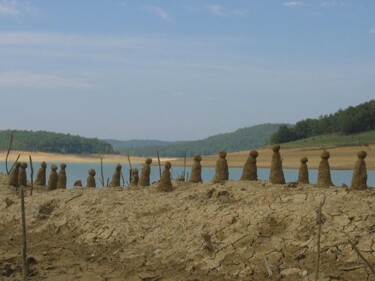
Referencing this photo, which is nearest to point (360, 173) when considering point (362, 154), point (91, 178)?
point (362, 154)

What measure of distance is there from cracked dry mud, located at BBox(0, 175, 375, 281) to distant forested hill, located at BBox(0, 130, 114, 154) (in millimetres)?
130876

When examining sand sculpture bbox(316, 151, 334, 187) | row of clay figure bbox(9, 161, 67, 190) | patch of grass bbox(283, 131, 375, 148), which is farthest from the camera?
patch of grass bbox(283, 131, 375, 148)

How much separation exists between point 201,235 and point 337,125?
93.2 m

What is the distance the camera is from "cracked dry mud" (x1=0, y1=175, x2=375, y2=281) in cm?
1086

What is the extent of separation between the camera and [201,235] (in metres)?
12.3

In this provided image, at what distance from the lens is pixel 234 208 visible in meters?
13.1

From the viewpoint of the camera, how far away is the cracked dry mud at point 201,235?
428 inches

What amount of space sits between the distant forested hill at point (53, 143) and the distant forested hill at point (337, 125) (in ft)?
197

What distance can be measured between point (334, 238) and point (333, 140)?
8362cm

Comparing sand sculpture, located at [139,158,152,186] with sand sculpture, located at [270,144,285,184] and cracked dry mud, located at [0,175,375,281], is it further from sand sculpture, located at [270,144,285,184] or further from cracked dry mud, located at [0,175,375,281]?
sand sculpture, located at [270,144,285,184]

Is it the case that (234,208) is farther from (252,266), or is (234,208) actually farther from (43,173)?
(43,173)

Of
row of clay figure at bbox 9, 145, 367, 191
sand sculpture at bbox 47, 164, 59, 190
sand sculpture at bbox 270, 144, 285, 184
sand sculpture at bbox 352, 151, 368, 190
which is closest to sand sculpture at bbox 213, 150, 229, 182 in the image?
row of clay figure at bbox 9, 145, 367, 191

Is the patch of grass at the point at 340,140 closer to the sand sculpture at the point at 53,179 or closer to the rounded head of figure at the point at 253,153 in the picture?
the sand sculpture at the point at 53,179

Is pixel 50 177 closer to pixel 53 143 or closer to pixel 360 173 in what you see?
pixel 360 173
